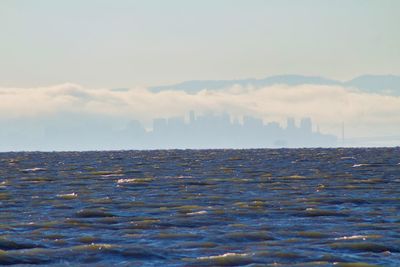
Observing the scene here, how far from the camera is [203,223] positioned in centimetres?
2942

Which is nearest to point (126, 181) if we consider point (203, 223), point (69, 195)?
point (69, 195)

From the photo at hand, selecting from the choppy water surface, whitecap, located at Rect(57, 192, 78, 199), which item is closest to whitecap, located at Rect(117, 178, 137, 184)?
the choppy water surface

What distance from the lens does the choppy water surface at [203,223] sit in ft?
75.9

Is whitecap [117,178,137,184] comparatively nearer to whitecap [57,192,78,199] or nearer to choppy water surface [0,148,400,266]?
choppy water surface [0,148,400,266]

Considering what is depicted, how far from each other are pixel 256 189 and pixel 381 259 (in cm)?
2106

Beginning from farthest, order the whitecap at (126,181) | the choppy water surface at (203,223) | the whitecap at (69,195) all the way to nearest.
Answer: the whitecap at (126,181) < the whitecap at (69,195) < the choppy water surface at (203,223)

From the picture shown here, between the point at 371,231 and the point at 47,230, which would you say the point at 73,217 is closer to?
the point at 47,230

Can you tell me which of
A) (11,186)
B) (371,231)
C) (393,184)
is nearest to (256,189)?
(393,184)

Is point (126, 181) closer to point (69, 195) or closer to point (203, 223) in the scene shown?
point (69, 195)

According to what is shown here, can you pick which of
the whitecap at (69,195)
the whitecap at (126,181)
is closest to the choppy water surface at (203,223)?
the whitecap at (69,195)

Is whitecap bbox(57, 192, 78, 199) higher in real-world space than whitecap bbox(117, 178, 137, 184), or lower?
lower

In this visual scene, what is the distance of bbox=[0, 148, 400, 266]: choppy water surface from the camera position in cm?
2314

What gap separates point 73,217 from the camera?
104 ft

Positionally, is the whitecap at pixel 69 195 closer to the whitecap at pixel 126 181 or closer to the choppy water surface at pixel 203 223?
the choppy water surface at pixel 203 223
